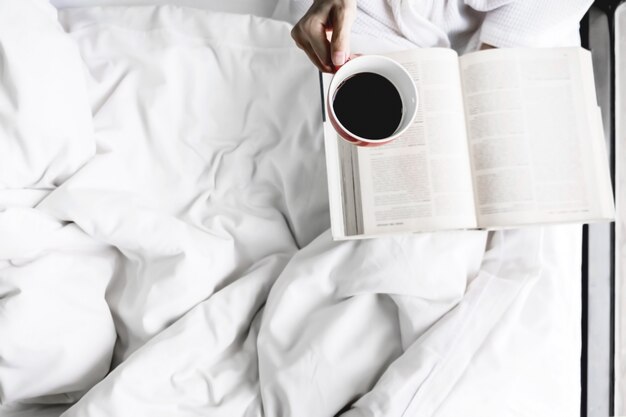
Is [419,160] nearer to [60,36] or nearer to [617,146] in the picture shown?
[617,146]

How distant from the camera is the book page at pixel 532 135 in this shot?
0.70m

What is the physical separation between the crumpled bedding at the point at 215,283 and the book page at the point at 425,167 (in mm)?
27

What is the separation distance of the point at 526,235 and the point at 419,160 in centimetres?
17

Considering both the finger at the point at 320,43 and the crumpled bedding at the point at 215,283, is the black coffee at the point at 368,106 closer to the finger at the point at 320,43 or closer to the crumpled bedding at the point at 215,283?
the finger at the point at 320,43

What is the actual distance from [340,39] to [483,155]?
0.27 m

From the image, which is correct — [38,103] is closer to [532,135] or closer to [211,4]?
[211,4]

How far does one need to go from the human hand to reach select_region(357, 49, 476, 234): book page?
15 cm

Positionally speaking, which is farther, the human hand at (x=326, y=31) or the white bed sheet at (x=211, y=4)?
the white bed sheet at (x=211, y=4)

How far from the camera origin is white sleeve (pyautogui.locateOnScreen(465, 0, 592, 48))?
741 millimetres

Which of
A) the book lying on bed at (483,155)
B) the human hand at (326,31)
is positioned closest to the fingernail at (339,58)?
the human hand at (326,31)

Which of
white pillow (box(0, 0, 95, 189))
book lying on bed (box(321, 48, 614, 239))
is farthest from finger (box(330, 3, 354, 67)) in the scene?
white pillow (box(0, 0, 95, 189))

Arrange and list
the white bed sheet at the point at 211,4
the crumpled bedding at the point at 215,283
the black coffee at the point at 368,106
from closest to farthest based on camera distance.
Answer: the black coffee at the point at 368,106, the crumpled bedding at the point at 215,283, the white bed sheet at the point at 211,4

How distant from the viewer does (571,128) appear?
2.35 ft

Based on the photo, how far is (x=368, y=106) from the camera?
1.68 ft
